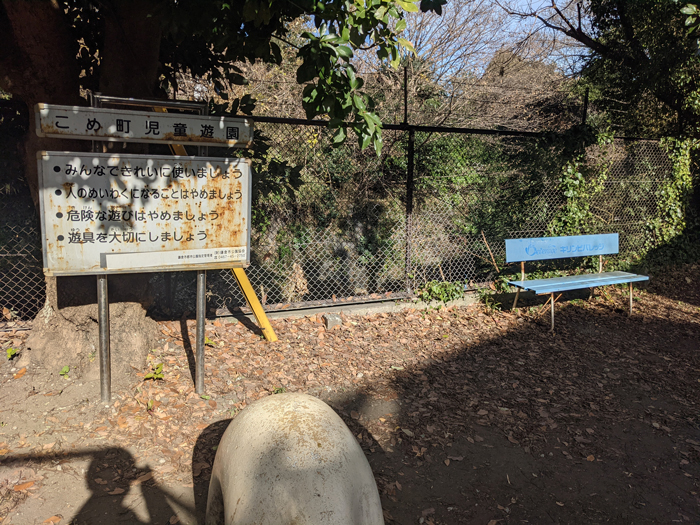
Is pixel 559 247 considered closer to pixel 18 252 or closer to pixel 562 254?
pixel 562 254

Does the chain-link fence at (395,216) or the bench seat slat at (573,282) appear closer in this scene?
the chain-link fence at (395,216)

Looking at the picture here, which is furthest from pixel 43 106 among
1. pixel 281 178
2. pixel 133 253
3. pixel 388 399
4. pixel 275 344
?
pixel 388 399

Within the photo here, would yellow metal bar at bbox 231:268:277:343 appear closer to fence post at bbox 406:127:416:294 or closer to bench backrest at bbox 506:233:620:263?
fence post at bbox 406:127:416:294

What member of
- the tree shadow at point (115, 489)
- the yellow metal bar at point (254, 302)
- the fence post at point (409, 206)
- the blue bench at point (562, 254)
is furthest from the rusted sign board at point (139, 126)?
the blue bench at point (562, 254)

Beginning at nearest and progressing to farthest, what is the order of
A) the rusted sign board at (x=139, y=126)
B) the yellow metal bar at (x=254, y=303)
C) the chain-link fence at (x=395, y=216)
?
the rusted sign board at (x=139, y=126), the yellow metal bar at (x=254, y=303), the chain-link fence at (x=395, y=216)

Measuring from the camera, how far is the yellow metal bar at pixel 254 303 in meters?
4.79

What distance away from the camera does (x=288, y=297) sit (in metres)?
6.20

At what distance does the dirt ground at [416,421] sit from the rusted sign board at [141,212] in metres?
1.15

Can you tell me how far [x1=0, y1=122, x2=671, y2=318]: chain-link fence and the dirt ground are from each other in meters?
0.68

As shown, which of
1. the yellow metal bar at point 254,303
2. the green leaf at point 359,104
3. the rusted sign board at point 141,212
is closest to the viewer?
the green leaf at point 359,104

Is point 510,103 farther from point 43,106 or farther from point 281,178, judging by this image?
point 43,106

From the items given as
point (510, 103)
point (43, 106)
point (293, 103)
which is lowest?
point (43, 106)

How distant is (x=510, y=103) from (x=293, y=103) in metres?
5.77

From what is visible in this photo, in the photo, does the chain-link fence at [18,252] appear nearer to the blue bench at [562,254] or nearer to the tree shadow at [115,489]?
the tree shadow at [115,489]
